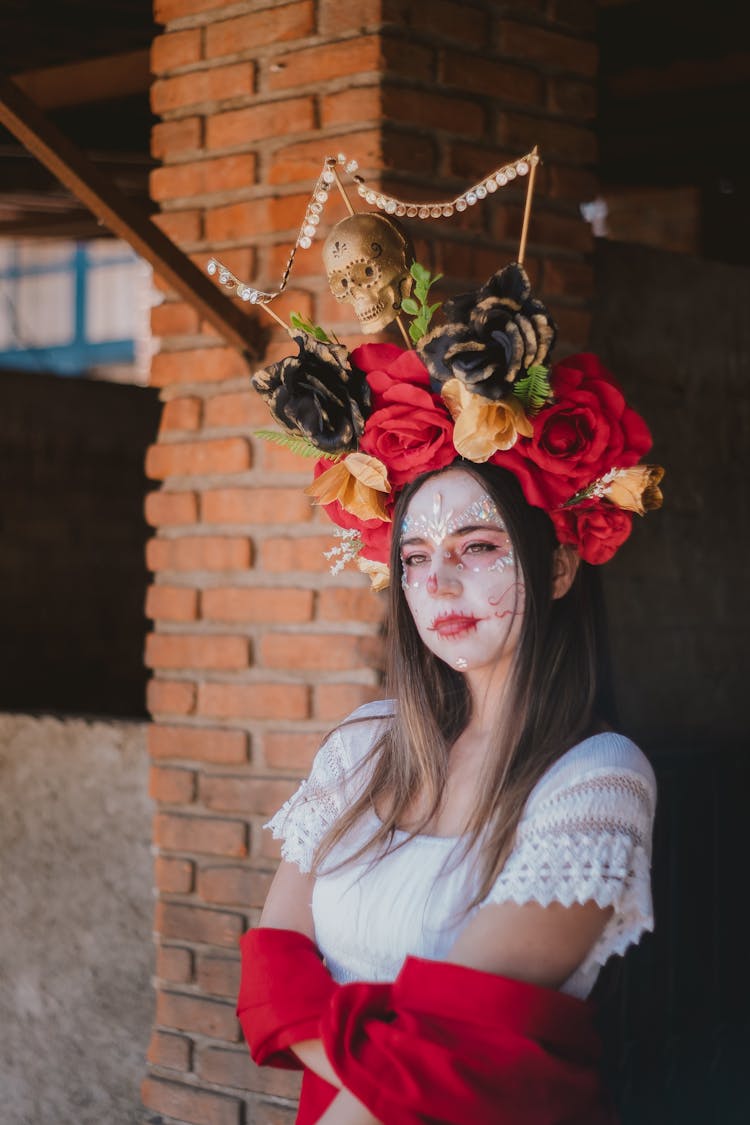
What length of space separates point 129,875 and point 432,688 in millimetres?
1495

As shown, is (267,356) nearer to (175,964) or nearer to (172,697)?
(172,697)

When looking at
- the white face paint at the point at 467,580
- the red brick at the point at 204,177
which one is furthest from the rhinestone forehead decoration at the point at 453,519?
the red brick at the point at 204,177

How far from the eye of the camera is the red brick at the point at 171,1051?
9.97 feet

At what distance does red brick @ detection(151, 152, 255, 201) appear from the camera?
9.75ft

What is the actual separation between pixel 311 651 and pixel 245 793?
1.14ft

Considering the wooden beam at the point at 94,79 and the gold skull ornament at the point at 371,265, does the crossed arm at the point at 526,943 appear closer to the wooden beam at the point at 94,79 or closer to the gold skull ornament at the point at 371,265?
the gold skull ornament at the point at 371,265

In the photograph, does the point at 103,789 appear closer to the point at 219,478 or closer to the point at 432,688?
the point at 219,478

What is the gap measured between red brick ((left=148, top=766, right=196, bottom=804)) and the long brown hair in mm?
1045

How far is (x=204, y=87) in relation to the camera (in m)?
3.03

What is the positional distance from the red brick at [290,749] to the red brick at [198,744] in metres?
0.06

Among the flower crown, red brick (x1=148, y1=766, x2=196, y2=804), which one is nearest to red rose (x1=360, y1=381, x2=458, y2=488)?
the flower crown

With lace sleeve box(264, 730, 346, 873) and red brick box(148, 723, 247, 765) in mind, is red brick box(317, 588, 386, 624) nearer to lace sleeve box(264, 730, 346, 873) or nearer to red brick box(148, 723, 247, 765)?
red brick box(148, 723, 247, 765)

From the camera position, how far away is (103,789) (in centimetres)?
338

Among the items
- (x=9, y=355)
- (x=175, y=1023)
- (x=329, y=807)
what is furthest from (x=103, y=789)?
(x=9, y=355)
